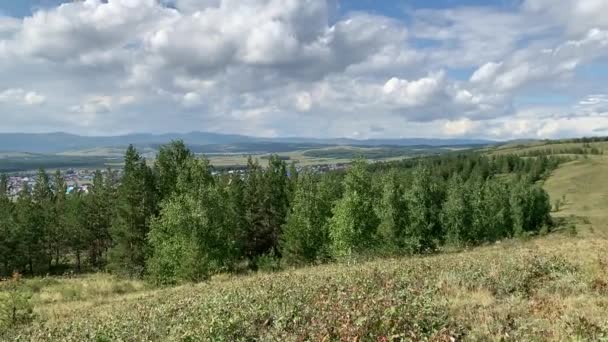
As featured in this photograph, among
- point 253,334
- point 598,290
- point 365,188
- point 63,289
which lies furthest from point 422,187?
point 253,334

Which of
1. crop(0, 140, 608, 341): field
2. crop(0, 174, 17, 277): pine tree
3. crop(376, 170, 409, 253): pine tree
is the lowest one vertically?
crop(0, 174, 17, 277): pine tree

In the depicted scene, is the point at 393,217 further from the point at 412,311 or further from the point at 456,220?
the point at 412,311

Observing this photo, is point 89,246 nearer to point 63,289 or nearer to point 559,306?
point 63,289

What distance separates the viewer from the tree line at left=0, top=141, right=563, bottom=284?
3925cm

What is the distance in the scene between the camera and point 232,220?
48906 mm

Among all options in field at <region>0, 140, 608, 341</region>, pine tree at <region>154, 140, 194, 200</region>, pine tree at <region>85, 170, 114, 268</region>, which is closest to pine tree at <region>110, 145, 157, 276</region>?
pine tree at <region>154, 140, 194, 200</region>

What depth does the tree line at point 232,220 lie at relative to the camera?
39.2 metres

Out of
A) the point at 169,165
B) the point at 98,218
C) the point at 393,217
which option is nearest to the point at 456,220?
the point at 393,217

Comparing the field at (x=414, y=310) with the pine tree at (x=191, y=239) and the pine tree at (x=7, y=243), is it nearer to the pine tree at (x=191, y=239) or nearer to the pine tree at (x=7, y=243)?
the pine tree at (x=191, y=239)

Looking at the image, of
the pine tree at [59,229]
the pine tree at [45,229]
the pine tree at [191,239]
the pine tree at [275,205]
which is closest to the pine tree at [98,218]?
the pine tree at [59,229]

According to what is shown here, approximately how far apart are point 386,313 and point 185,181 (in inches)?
1649

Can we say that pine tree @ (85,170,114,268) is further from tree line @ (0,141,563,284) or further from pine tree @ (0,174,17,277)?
pine tree @ (0,174,17,277)

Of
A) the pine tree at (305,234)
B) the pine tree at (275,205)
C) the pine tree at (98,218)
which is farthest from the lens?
the pine tree at (98,218)

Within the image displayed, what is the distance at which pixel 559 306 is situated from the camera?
895 cm
